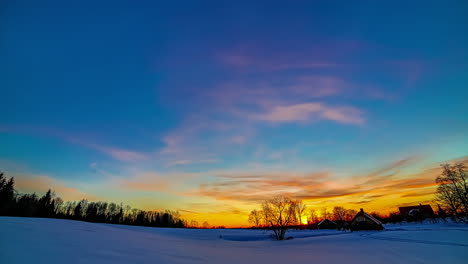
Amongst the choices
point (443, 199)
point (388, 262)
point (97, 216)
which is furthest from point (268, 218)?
point (97, 216)

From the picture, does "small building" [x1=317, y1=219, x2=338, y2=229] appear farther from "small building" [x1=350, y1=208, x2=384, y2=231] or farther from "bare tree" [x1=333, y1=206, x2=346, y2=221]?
"bare tree" [x1=333, y1=206, x2=346, y2=221]

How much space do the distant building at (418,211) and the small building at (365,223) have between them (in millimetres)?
33887

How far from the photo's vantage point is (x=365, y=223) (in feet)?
120

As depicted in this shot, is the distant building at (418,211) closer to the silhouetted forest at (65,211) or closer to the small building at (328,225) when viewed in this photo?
the small building at (328,225)

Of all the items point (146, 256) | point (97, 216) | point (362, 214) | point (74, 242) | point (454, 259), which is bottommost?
point (97, 216)

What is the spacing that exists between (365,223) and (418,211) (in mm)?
44079

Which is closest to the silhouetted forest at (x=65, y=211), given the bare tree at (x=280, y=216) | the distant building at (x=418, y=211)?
the bare tree at (x=280, y=216)

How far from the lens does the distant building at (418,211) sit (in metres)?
59.5

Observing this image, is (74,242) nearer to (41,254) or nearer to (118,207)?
(41,254)

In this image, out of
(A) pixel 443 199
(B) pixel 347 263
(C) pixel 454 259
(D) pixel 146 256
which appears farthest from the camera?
(A) pixel 443 199

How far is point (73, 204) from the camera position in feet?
295

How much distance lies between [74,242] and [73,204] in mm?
114971

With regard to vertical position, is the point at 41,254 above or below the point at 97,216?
above

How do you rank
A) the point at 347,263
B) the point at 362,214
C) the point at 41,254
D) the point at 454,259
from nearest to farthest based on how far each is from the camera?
the point at 41,254
the point at 347,263
the point at 454,259
the point at 362,214
